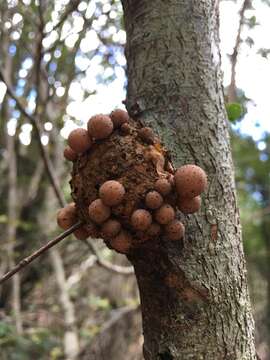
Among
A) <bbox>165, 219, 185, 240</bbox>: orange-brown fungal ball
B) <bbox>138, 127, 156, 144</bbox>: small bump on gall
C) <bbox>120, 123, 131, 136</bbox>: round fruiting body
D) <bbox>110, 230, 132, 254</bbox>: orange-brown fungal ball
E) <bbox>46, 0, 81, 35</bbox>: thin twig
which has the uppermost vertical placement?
<bbox>46, 0, 81, 35</bbox>: thin twig

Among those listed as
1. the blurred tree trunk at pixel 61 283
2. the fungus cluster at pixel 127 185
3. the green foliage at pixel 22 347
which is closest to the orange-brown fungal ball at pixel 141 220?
the fungus cluster at pixel 127 185

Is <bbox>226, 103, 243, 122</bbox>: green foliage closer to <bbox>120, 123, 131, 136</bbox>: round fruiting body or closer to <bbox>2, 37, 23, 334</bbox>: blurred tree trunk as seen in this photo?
<bbox>120, 123, 131, 136</bbox>: round fruiting body

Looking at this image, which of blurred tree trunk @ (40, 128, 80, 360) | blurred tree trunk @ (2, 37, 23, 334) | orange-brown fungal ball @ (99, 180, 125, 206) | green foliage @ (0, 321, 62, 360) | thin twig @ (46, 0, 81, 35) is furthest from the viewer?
blurred tree trunk @ (2, 37, 23, 334)

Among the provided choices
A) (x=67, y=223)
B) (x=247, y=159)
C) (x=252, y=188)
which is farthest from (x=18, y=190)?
(x=67, y=223)

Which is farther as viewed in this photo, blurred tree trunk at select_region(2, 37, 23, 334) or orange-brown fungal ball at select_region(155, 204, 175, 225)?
blurred tree trunk at select_region(2, 37, 23, 334)

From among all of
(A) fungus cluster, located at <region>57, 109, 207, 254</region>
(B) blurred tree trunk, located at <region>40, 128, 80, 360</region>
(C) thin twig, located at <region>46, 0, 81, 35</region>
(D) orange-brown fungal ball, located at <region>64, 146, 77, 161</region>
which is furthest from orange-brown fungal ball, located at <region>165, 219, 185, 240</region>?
(B) blurred tree trunk, located at <region>40, 128, 80, 360</region>

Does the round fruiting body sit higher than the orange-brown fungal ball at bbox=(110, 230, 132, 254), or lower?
higher

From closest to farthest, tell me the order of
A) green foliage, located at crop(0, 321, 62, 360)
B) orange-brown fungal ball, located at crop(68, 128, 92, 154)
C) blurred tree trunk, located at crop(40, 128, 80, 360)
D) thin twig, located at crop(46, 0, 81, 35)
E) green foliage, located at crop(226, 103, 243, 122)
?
orange-brown fungal ball, located at crop(68, 128, 92, 154), green foliage, located at crop(226, 103, 243, 122), thin twig, located at crop(46, 0, 81, 35), green foliage, located at crop(0, 321, 62, 360), blurred tree trunk, located at crop(40, 128, 80, 360)
